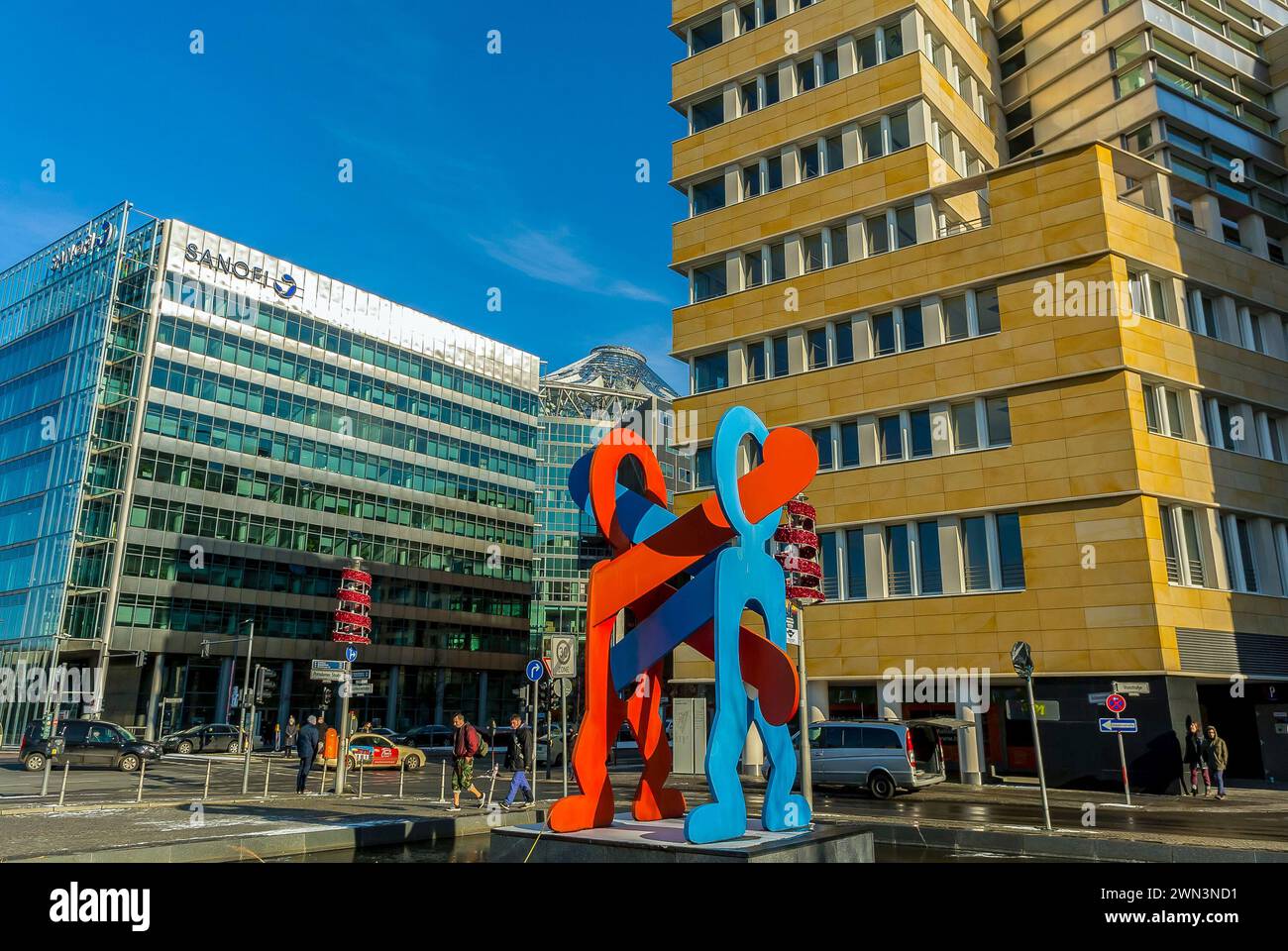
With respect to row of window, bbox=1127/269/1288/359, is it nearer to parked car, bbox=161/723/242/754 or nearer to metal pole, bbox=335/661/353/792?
metal pole, bbox=335/661/353/792

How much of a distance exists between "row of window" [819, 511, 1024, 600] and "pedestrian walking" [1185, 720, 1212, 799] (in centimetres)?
659

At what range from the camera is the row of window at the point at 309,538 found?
60531 millimetres

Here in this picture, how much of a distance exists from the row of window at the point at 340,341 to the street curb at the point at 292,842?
56175 mm

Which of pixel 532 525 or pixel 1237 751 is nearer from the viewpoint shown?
pixel 1237 751

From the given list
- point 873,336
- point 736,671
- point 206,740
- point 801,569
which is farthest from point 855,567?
point 206,740

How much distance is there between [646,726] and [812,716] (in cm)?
2338

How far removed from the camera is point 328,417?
7138 cm

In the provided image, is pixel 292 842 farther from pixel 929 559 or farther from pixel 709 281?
pixel 709 281

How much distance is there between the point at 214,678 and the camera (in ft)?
200

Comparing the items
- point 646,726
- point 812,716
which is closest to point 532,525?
point 812,716

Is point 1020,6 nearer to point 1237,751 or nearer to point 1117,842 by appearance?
point 1237,751

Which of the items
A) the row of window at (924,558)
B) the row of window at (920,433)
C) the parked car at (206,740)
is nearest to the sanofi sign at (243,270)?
the parked car at (206,740)

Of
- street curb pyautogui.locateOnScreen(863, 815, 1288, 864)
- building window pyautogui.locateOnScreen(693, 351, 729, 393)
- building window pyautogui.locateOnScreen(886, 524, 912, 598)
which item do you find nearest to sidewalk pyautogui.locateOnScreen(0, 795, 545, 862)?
street curb pyautogui.locateOnScreen(863, 815, 1288, 864)

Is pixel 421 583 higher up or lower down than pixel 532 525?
lower down
